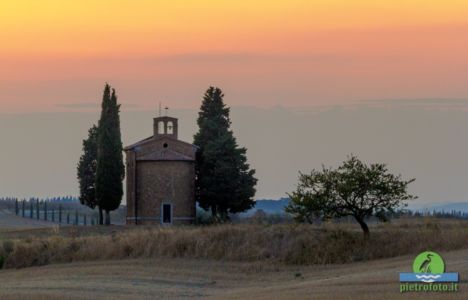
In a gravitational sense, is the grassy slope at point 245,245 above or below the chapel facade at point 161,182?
below

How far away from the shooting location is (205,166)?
286 feet

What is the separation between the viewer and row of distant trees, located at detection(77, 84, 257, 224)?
82438 millimetres

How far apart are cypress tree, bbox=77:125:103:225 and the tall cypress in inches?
365

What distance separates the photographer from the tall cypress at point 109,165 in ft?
269

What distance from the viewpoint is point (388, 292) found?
31547 mm

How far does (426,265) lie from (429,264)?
0.65ft

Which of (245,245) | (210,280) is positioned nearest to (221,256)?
(245,245)

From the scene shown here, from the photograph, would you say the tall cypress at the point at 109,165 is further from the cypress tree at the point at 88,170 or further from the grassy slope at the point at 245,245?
the grassy slope at the point at 245,245

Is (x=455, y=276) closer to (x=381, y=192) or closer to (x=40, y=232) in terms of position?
(x=381, y=192)

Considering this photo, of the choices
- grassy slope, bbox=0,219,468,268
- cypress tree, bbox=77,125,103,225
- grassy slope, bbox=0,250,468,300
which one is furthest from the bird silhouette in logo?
cypress tree, bbox=77,125,103,225

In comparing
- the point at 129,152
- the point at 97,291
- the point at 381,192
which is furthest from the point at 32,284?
the point at 129,152

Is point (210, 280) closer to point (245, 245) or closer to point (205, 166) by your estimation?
point (245, 245)

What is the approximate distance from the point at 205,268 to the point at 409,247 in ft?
34.1

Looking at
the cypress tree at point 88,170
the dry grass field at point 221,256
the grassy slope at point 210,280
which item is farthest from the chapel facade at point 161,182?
the grassy slope at point 210,280
